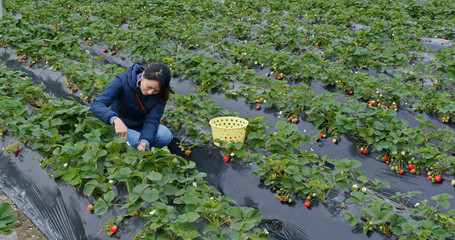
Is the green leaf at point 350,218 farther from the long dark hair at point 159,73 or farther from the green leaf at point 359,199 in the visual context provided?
the long dark hair at point 159,73

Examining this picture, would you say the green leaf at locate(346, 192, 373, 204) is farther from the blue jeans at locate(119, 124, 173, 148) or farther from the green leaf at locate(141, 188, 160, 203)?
the blue jeans at locate(119, 124, 173, 148)

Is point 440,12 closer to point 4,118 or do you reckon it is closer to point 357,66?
point 357,66

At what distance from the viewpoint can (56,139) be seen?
A: 3.59m

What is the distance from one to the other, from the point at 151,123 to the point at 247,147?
1.05 metres

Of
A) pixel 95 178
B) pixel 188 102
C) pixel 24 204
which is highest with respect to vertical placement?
pixel 95 178

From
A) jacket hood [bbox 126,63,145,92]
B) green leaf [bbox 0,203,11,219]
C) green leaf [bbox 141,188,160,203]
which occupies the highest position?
jacket hood [bbox 126,63,145,92]

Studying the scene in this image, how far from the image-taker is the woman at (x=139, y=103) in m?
3.49

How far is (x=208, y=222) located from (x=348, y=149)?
2143mm

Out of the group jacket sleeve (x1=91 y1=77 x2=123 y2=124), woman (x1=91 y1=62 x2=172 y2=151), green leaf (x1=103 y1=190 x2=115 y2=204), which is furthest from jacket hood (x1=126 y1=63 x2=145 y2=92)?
green leaf (x1=103 y1=190 x2=115 y2=204)

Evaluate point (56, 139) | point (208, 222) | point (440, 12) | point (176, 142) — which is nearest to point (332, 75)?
point (176, 142)

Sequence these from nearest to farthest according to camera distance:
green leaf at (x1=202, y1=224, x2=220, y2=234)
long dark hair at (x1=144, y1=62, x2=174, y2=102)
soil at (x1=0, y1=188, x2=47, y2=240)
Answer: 1. green leaf at (x1=202, y1=224, x2=220, y2=234)
2. soil at (x1=0, y1=188, x2=47, y2=240)
3. long dark hair at (x1=144, y1=62, x2=174, y2=102)

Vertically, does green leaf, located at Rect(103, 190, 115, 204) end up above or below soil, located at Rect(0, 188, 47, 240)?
above

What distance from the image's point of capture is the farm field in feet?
9.41

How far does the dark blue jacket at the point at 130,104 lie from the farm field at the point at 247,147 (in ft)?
0.82
